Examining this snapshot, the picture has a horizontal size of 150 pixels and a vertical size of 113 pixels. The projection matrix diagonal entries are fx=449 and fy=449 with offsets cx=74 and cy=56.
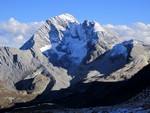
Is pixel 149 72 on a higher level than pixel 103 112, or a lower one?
higher

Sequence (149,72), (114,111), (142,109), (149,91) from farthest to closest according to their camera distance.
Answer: (149,72)
(149,91)
(114,111)
(142,109)

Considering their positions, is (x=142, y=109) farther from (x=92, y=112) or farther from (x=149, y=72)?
(x=149, y=72)

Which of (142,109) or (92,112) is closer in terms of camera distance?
(142,109)

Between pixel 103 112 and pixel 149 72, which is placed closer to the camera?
pixel 103 112

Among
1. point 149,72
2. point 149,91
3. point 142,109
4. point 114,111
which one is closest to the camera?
point 142,109

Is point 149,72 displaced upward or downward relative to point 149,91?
upward

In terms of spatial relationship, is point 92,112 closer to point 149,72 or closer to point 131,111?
point 131,111

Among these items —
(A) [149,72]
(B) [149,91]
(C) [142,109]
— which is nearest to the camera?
(C) [142,109]

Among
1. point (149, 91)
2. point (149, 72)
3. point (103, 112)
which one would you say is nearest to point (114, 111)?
point (103, 112)

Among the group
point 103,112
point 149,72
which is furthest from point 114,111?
point 149,72
